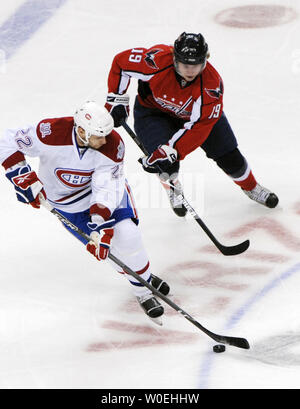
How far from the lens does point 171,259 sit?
4.38 m

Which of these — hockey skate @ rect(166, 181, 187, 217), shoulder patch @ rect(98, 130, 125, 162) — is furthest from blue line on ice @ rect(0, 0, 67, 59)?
shoulder patch @ rect(98, 130, 125, 162)

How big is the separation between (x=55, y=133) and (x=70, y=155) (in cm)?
12

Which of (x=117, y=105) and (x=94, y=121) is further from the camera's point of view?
(x=117, y=105)

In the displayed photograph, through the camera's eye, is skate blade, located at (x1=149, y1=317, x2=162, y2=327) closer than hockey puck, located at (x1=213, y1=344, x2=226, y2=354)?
No

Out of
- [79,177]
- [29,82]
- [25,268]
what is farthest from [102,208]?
[29,82]

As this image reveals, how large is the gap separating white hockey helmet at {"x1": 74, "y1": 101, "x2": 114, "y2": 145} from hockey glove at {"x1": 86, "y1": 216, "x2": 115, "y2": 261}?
392 mm

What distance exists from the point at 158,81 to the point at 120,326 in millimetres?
1250

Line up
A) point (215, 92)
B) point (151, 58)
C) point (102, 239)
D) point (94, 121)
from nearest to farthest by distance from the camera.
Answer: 1. point (94, 121)
2. point (102, 239)
3. point (215, 92)
4. point (151, 58)

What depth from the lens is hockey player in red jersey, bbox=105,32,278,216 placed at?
4.13m

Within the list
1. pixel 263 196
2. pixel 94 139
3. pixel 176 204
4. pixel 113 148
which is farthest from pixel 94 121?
pixel 263 196

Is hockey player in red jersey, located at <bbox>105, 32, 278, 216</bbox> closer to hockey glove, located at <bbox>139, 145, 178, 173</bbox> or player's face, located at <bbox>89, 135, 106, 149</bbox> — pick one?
hockey glove, located at <bbox>139, 145, 178, 173</bbox>

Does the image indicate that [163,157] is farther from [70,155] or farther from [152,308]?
[152,308]

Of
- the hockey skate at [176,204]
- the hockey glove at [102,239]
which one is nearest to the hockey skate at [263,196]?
the hockey skate at [176,204]

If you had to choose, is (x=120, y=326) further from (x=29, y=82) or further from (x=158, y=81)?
(x=29, y=82)
